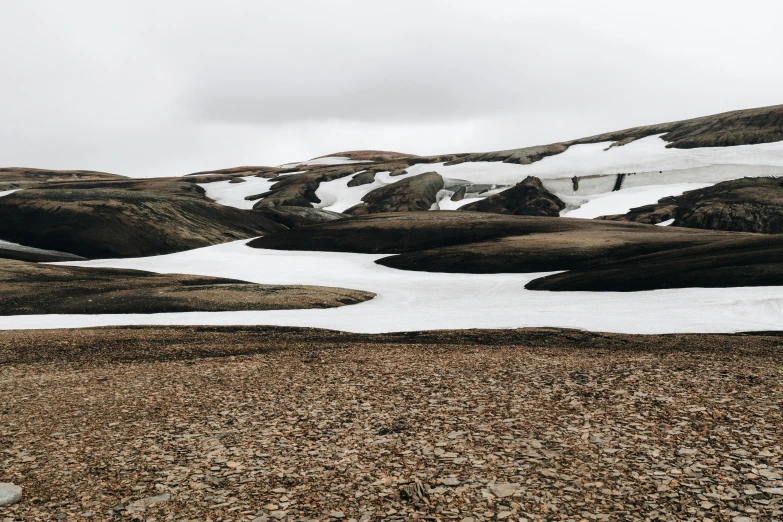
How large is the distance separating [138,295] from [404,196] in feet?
266

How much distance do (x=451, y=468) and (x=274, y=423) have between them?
4354 millimetres

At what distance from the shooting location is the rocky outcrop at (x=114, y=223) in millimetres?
76875

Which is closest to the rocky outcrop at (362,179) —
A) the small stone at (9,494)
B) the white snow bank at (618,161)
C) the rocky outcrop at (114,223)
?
the white snow bank at (618,161)

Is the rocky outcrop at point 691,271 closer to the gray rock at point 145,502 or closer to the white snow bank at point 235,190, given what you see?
the gray rock at point 145,502

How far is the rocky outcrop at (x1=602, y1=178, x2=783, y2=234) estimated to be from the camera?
80312mm

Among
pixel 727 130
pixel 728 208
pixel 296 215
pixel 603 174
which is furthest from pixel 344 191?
pixel 727 130

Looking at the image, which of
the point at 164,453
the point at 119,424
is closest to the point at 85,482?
the point at 164,453

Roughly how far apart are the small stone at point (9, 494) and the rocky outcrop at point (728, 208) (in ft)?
285

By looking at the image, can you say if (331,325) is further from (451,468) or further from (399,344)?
(451,468)

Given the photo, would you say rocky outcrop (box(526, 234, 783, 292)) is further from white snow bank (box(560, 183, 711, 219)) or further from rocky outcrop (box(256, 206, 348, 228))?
rocky outcrop (box(256, 206, 348, 228))

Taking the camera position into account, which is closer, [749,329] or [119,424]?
[119,424]

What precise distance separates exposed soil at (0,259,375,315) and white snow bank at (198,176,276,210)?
8125 cm

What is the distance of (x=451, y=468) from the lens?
9617 millimetres

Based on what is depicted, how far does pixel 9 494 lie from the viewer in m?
8.91
